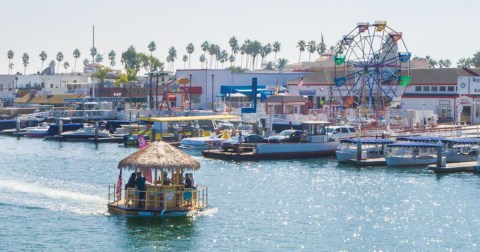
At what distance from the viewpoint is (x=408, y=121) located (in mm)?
106062

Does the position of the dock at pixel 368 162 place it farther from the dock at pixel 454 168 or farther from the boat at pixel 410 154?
the dock at pixel 454 168

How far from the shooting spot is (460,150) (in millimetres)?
79188

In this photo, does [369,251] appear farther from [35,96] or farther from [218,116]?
[35,96]

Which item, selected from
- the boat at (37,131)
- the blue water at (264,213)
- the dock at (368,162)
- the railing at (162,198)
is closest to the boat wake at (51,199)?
the blue water at (264,213)

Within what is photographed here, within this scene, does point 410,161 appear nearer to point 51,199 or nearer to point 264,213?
point 264,213

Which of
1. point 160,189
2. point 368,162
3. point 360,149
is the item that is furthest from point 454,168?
point 160,189

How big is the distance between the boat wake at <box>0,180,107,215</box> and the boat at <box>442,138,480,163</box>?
35.2 meters

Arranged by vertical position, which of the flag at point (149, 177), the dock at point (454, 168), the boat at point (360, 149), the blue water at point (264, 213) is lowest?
the blue water at point (264, 213)

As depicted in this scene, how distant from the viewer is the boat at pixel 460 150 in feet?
256

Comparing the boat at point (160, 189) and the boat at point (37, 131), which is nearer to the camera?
the boat at point (160, 189)

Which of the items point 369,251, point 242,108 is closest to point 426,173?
point 369,251

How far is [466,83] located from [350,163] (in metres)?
19.6

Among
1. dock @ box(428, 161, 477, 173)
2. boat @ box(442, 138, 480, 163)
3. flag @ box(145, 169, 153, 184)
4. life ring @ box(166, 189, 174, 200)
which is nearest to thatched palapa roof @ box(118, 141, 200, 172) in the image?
flag @ box(145, 169, 153, 184)

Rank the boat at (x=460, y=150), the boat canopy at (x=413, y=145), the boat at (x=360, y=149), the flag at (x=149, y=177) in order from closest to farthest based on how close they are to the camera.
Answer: the flag at (x=149, y=177) → the boat canopy at (x=413, y=145) → the boat at (x=460, y=150) → the boat at (x=360, y=149)
